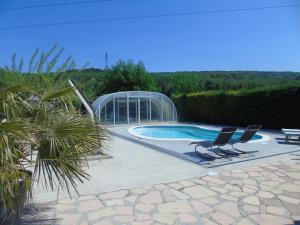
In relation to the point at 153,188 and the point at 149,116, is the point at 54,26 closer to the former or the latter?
the point at 149,116

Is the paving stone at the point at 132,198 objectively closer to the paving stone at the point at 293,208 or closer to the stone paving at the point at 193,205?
the stone paving at the point at 193,205

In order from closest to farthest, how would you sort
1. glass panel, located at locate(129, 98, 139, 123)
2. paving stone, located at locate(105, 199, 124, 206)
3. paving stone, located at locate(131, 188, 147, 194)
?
1. paving stone, located at locate(105, 199, 124, 206)
2. paving stone, located at locate(131, 188, 147, 194)
3. glass panel, located at locate(129, 98, 139, 123)

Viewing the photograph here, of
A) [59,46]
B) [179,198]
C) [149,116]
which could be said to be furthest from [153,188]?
[149,116]

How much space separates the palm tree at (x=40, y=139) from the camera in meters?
2.73

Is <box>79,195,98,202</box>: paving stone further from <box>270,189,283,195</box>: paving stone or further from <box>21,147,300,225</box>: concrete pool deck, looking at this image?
<box>270,189,283,195</box>: paving stone

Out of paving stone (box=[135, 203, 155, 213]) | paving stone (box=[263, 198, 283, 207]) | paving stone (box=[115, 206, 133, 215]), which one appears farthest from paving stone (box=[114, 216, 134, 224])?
paving stone (box=[263, 198, 283, 207])

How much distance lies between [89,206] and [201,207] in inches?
64.2

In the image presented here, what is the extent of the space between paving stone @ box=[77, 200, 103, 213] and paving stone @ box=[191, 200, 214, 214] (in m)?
1.38

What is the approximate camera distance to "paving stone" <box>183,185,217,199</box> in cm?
469

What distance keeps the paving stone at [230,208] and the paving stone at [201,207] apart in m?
0.15

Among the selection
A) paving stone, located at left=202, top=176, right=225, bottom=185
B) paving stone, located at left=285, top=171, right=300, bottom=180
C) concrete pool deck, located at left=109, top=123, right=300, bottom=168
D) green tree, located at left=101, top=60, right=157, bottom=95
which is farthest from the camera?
green tree, located at left=101, top=60, right=157, bottom=95

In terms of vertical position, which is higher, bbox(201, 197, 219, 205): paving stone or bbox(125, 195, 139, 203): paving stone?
bbox(125, 195, 139, 203): paving stone

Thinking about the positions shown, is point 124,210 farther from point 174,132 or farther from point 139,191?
point 174,132

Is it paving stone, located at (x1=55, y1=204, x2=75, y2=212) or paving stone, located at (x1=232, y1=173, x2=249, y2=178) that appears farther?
paving stone, located at (x1=232, y1=173, x2=249, y2=178)
